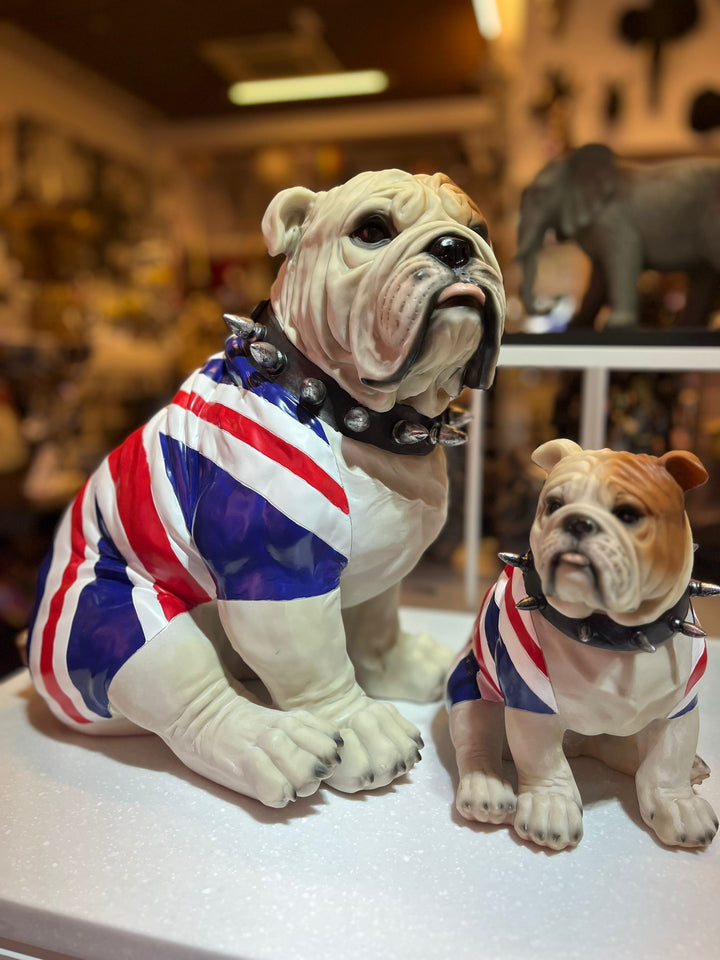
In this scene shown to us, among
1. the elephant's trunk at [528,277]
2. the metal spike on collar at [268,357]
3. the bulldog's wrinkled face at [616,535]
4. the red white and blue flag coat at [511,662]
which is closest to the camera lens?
the bulldog's wrinkled face at [616,535]

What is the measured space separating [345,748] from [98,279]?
98.2 inches

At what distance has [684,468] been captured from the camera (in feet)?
2.14

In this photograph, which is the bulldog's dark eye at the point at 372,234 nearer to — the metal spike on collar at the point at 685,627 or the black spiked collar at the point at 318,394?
the black spiked collar at the point at 318,394

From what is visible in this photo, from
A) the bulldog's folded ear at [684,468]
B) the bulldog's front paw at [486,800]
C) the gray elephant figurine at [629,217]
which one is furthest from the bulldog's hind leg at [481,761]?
the gray elephant figurine at [629,217]

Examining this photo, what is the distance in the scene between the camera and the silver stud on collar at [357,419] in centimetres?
80

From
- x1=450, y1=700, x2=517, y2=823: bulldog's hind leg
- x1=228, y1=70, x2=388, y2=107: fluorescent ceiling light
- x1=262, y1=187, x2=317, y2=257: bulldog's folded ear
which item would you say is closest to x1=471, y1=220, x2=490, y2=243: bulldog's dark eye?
x1=262, y1=187, x2=317, y2=257: bulldog's folded ear

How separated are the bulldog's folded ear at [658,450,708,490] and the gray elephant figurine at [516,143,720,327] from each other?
688 mm

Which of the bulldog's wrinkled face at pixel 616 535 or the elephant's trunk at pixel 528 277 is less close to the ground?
the elephant's trunk at pixel 528 277

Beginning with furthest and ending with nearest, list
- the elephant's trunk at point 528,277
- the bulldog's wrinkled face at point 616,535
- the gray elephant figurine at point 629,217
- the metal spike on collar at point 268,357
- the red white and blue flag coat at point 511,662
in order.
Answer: the elephant's trunk at point 528,277, the gray elephant figurine at point 629,217, the metal spike on collar at point 268,357, the red white and blue flag coat at point 511,662, the bulldog's wrinkled face at point 616,535

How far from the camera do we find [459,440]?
0.88 metres

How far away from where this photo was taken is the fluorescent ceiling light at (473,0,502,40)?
7.27 feet

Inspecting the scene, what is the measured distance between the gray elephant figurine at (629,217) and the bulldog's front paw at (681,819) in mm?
821

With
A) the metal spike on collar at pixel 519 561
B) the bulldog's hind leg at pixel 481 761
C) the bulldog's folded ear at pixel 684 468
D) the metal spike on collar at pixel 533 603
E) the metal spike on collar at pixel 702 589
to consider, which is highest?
the bulldog's folded ear at pixel 684 468

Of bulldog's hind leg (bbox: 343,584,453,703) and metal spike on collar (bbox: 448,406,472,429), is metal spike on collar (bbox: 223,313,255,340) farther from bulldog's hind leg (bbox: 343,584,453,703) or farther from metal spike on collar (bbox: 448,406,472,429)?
bulldog's hind leg (bbox: 343,584,453,703)
